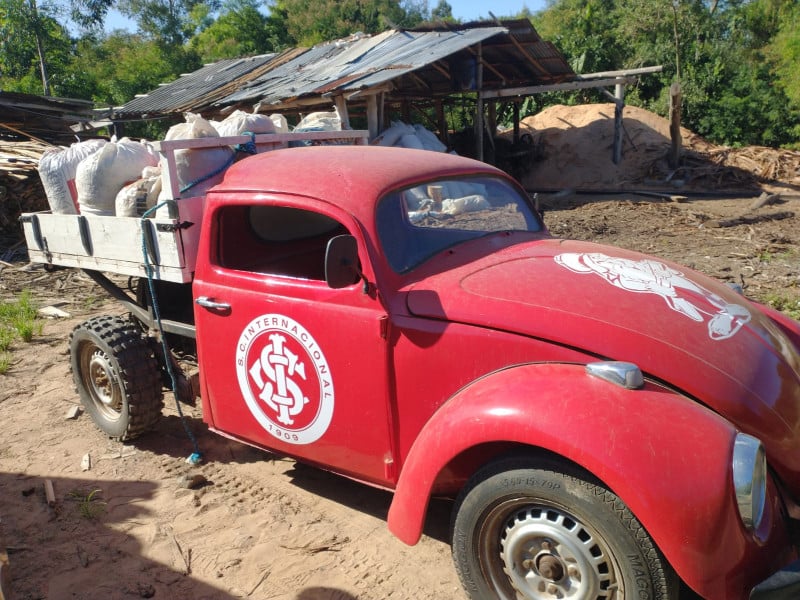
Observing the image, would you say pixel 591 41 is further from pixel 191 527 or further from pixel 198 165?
pixel 191 527

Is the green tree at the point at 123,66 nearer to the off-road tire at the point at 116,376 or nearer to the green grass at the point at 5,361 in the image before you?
the green grass at the point at 5,361

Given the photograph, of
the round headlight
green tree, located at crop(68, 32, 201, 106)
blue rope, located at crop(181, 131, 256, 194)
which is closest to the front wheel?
the round headlight

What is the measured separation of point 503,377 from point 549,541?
608 millimetres

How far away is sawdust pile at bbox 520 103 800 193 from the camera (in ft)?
55.5

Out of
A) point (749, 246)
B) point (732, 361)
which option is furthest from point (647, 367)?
point (749, 246)

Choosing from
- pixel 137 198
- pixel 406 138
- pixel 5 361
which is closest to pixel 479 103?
pixel 406 138

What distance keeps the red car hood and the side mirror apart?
0.92 ft

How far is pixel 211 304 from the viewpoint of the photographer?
127 inches

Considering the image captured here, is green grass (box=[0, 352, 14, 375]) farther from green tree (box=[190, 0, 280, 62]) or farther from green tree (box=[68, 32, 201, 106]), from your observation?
green tree (box=[190, 0, 280, 62])

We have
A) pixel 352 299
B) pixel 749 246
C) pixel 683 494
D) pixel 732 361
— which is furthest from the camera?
pixel 749 246

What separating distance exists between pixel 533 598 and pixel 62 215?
385 cm

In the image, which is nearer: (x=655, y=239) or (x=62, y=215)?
(x=62, y=215)

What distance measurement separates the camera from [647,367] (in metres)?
2.27

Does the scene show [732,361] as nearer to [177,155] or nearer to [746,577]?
[746,577]
